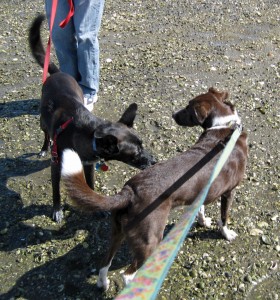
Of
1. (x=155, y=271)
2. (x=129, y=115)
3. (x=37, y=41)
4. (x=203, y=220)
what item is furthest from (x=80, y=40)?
(x=155, y=271)

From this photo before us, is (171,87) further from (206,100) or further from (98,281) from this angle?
(98,281)

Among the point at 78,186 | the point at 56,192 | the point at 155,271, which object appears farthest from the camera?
the point at 56,192

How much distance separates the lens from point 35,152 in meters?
4.93

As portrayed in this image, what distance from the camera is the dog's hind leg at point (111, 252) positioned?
3223 mm

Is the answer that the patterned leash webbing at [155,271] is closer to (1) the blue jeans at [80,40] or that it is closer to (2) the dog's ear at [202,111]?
(2) the dog's ear at [202,111]

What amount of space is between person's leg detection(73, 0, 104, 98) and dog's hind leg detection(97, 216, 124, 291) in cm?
246

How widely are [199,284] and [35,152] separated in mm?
2447

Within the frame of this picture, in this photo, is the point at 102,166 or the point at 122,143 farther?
the point at 102,166

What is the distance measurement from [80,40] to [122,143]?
1.77 meters

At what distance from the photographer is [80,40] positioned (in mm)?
4906

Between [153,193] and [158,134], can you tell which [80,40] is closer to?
[158,134]

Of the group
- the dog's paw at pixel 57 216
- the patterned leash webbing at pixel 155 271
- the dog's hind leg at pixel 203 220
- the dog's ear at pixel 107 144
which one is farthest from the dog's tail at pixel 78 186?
the dog's hind leg at pixel 203 220

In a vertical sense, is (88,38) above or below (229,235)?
above

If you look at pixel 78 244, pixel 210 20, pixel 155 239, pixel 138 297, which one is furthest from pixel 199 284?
pixel 210 20
